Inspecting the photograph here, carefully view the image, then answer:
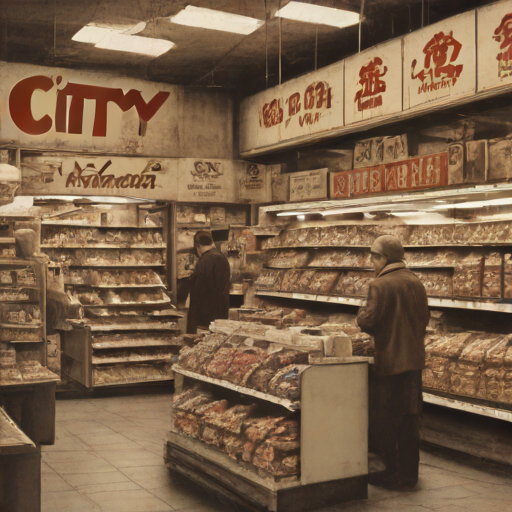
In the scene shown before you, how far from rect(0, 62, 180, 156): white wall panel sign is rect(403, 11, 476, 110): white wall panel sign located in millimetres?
3938

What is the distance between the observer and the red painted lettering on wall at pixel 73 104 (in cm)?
853

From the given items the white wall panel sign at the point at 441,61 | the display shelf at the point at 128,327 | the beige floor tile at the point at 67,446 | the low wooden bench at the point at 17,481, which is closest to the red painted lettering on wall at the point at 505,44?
the white wall panel sign at the point at 441,61

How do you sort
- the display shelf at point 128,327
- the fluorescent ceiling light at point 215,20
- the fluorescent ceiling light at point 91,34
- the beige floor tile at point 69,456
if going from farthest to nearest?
1. the display shelf at point 128,327
2. the fluorescent ceiling light at point 91,34
3. the fluorescent ceiling light at point 215,20
4. the beige floor tile at point 69,456

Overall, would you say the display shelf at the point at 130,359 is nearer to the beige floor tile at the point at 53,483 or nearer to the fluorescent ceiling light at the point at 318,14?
the beige floor tile at the point at 53,483

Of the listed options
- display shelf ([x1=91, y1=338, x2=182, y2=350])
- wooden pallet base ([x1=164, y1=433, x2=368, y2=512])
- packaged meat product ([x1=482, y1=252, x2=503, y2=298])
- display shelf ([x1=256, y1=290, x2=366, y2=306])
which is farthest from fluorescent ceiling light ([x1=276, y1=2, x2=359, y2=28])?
wooden pallet base ([x1=164, y1=433, x2=368, y2=512])

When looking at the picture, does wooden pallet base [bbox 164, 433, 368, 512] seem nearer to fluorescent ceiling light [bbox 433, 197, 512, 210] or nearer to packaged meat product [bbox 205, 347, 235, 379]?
packaged meat product [bbox 205, 347, 235, 379]

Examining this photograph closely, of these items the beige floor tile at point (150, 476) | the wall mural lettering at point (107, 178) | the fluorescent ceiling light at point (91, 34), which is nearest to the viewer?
the beige floor tile at point (150, 476)

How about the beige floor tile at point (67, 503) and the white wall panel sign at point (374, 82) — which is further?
the white wall panel sign at point (374, 82)

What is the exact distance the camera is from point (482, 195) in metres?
5.55

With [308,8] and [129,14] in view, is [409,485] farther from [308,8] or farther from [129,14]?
[129,14]

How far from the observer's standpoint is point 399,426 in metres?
4.85

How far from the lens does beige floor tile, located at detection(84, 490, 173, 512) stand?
14.7ft

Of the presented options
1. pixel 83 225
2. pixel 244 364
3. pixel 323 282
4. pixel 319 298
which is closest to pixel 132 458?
pixel 244 364

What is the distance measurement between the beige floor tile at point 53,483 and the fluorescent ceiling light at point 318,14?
502 cm
